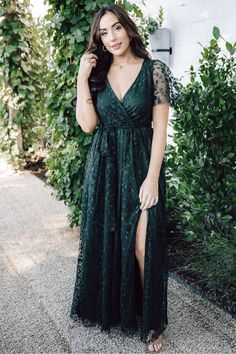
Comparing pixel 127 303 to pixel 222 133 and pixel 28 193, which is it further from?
pixel 28 193

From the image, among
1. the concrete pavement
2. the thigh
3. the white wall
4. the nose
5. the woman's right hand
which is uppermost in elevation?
the white wall

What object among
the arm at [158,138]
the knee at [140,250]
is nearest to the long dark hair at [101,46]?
the arm at [158,138]

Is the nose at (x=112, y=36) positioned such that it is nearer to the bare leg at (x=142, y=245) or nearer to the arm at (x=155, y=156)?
the arm at (x=155, y=156)

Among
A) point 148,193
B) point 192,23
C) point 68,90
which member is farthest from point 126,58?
point 192,23

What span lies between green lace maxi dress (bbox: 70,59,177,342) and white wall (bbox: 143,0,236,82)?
1.59m

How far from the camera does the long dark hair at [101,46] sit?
1.99m

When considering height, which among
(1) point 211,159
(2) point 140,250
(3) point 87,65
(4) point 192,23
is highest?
(4) point 192,23

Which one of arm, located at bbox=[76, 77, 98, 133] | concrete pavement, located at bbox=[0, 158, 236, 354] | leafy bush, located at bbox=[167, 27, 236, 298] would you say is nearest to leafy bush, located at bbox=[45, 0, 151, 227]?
concrete pavement, located at bbox=[0, 158, 236, 354]

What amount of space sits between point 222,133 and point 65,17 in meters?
1.58

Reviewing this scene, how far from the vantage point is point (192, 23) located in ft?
12.0

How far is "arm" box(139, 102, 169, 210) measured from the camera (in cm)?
195

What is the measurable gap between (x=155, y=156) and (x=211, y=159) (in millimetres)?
902

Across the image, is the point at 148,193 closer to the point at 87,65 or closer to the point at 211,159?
the point at 87,65

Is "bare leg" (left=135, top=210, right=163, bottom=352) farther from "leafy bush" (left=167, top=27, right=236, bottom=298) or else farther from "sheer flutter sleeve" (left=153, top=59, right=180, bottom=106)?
"leafy bush" (left=167, top=27, right=236, bottom=298)
